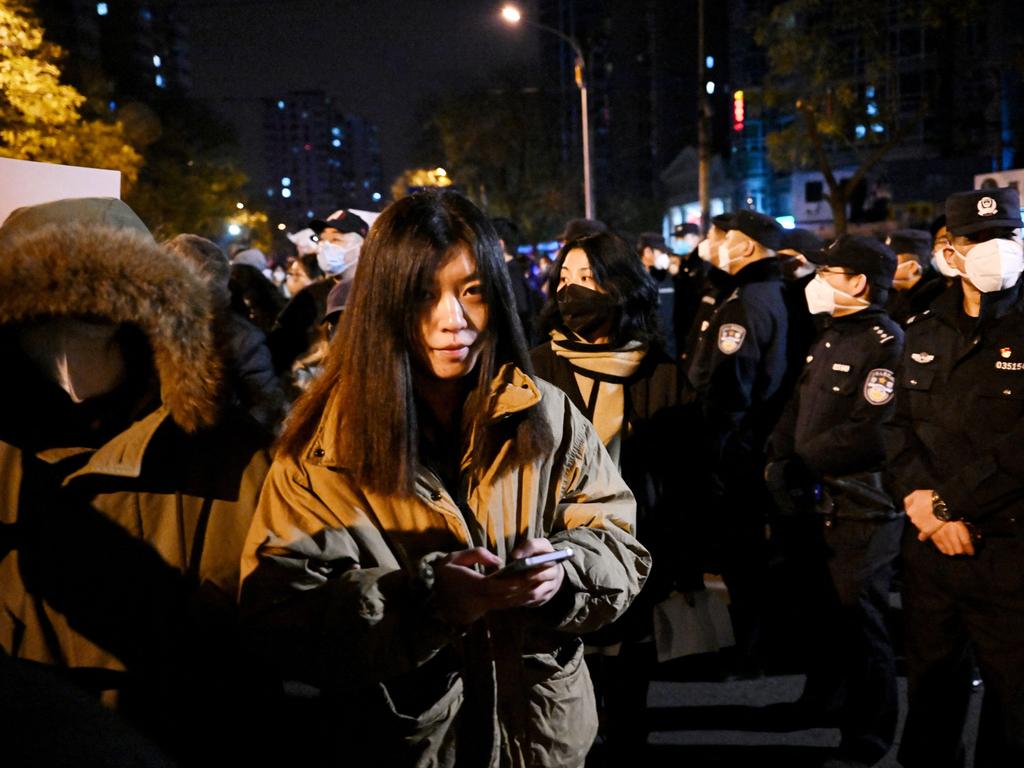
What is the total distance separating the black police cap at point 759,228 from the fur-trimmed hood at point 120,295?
4358 millimetres

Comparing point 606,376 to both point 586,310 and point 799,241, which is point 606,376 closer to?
point 586,310

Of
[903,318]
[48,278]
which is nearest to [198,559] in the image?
[48,278]

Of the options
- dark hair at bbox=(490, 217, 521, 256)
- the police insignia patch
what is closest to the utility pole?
dark hair at bbox=(490, 217, 521, 256)

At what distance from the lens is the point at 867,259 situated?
4.63 m

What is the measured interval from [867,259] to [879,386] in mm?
687

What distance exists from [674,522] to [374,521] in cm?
223

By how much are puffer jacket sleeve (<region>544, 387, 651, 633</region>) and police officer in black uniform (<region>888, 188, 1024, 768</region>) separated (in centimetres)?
187

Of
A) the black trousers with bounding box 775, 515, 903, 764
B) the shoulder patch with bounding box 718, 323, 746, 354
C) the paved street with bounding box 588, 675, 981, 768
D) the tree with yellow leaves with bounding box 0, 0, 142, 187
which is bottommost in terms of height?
the paved street with bounding box 588, 675, 981, 768

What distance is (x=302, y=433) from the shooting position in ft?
6.91

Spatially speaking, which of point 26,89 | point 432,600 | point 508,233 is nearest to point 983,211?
point 432,600

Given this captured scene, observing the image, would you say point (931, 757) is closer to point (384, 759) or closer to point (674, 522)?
point (674, 522)

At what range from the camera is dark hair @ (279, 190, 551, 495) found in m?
2.01

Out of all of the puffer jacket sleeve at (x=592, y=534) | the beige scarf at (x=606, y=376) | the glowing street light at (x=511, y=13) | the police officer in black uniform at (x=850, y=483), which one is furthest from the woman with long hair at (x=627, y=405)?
the glowing street light at (x=511, y=13)

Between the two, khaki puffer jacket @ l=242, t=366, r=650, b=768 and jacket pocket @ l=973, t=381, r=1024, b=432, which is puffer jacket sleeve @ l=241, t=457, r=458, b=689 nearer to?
khaki puffer jacket @ l=242, t=366, r=650, b=768
